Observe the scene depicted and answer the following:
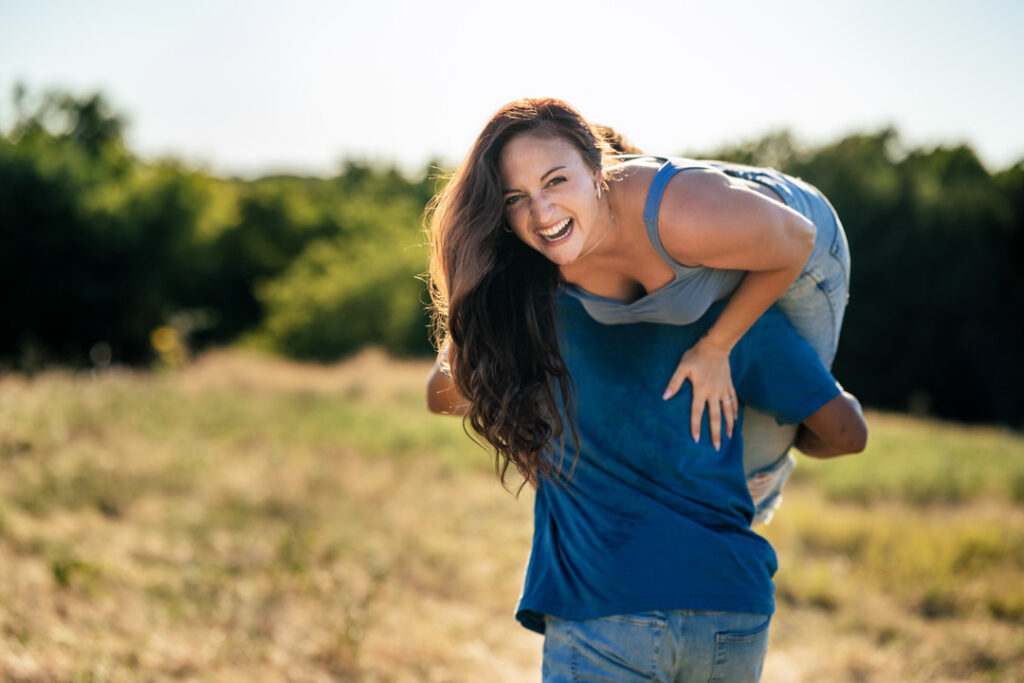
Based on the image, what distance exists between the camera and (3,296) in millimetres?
25250

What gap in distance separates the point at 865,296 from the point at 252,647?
26.3 meters

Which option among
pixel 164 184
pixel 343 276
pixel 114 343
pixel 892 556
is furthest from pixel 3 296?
pixel 892 556

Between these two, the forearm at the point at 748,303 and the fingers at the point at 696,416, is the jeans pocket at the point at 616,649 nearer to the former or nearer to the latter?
the fingers at the point at 696,416

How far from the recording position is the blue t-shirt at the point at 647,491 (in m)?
1.57

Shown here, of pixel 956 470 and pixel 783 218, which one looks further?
pixel 956 470

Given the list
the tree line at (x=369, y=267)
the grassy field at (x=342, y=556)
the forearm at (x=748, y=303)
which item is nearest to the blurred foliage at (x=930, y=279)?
the tree line at (x=369, y=267)

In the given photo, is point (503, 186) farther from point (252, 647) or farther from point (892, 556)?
point (892, 556)

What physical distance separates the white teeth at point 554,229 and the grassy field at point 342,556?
2359 millimetres

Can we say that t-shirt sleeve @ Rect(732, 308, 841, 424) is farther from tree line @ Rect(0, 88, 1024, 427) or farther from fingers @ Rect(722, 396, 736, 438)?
tree line @ Rect(0, 88, 1024, 427)

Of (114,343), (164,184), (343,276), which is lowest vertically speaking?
(114,343)

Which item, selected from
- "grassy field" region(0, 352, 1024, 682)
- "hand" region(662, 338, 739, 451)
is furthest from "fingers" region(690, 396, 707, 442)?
"grassy field" region(0, 352, 1024, 682)

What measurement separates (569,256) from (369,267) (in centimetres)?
3121

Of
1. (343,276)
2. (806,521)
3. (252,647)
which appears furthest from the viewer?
(343,276)

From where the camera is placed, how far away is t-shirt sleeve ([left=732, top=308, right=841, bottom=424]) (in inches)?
72.7
